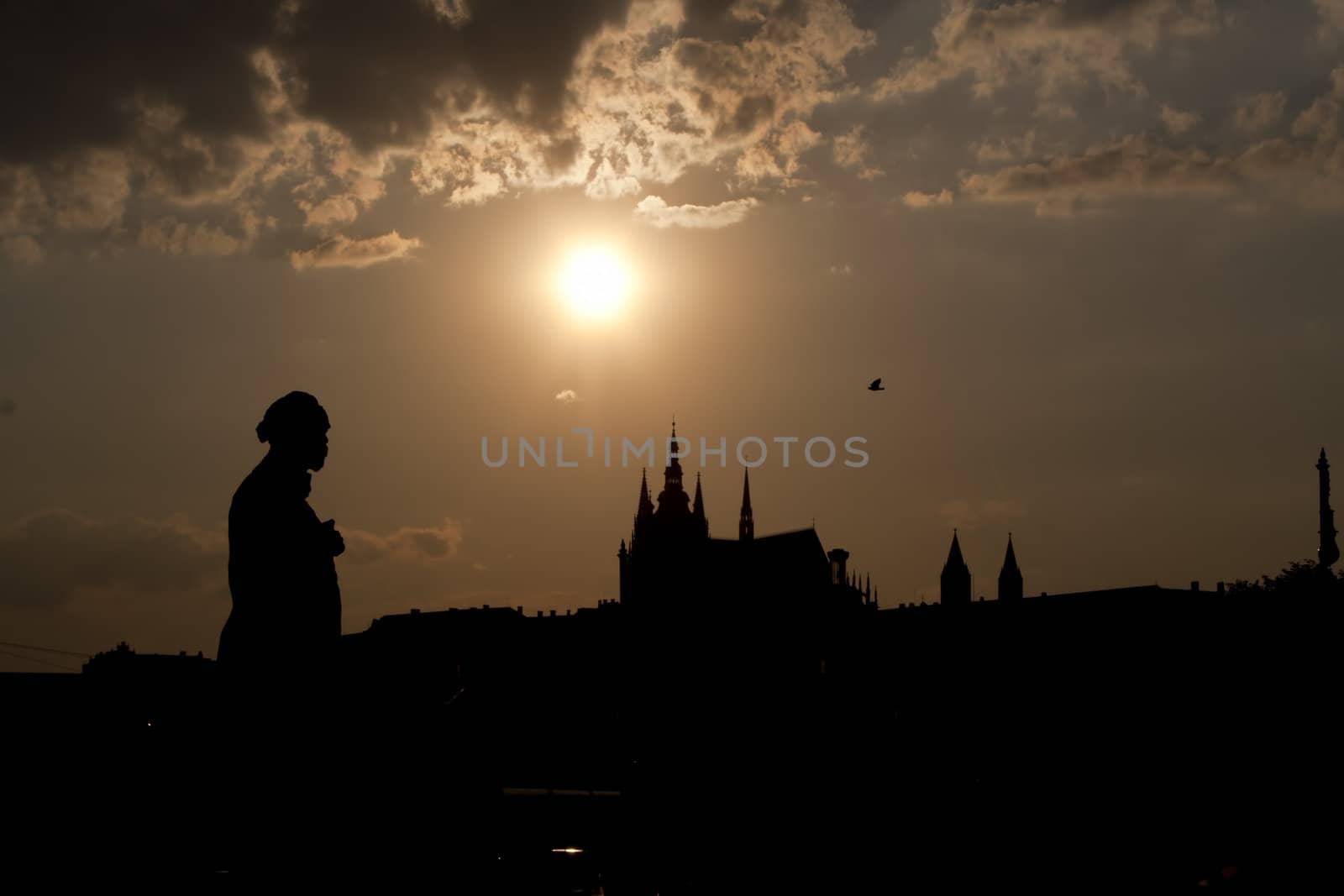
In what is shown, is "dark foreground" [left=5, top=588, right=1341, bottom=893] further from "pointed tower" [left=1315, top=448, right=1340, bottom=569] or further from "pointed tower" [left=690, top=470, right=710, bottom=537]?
"pointed tower" [left=690, top=470, right=710, bottom=537]

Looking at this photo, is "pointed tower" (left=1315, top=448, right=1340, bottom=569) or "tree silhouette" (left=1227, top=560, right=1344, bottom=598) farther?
"tree silhouette" (left=1227, top=560, right=1344, bottom=598)

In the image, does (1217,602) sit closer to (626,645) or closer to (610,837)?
(626,645)

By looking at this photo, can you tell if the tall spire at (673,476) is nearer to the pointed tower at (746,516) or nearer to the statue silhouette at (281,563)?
the pointed tower at (746,516)

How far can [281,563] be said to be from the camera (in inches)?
268

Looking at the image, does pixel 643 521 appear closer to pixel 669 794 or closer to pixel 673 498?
pixel 673 498

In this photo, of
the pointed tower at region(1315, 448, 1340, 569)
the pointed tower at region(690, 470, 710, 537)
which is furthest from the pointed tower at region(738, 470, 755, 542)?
the pointed tower at region(1315, 448, 1340, 569)

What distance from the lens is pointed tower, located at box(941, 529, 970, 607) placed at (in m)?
159

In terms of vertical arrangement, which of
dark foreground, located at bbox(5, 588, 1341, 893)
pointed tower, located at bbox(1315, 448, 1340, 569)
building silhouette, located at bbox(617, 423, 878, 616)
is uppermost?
building silhouette, located at bbox(617, 423, 878, 616)

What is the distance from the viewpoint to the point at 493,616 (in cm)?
14462

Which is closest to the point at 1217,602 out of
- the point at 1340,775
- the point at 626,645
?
the point at 626,645

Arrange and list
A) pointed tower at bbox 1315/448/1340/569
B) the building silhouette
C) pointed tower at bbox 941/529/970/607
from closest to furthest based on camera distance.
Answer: pointed tower at bbox 1315/448/1340/569 → the building silhouette → pointed tower at bbox 941/529/970/607

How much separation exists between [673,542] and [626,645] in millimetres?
22013

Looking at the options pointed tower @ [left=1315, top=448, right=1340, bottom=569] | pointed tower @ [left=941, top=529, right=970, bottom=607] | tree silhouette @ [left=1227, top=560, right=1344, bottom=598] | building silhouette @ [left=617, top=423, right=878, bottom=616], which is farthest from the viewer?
pointed tower @ [left=941, top=529, right=970, bottom=607]

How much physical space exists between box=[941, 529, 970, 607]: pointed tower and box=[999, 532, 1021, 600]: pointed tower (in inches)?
132
